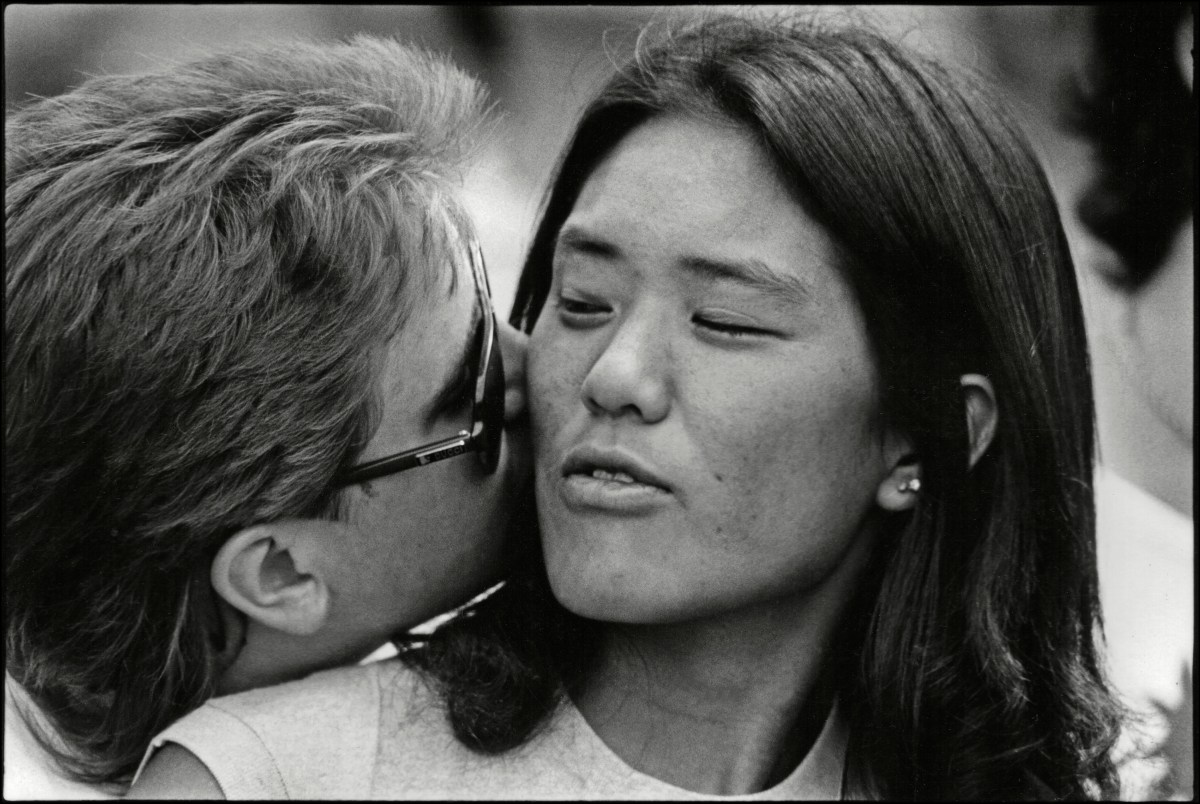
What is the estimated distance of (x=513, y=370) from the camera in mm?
2160

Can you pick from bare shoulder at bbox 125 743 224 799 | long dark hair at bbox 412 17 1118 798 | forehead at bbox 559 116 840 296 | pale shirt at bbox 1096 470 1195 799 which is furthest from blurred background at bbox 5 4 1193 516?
bare shoulder at bbox 125 743 224 799

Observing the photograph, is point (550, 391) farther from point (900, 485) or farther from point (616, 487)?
point (900, 485)

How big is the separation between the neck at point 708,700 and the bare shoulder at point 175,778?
62 cm

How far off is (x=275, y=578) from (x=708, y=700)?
75 centimetres

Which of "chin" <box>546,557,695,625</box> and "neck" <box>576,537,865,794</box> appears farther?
"neck" <box>576,537,865,794</box>

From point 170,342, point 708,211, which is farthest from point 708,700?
point 170,342

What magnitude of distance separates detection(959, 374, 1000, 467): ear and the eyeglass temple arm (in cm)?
85

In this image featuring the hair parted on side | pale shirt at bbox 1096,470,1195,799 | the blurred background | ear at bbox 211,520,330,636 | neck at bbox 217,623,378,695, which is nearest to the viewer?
the hair parted on side

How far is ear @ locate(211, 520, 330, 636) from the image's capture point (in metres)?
1.91

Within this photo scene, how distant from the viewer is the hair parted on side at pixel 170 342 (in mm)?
1760

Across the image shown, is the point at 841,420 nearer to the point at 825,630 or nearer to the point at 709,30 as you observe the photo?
the point at 825,630

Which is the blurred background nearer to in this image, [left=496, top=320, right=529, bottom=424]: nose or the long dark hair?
[left=496, top=320, right=529, bottom=424]: nose

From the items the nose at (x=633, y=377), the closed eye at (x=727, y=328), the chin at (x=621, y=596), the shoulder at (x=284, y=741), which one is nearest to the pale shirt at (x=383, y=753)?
the shoulder at (x=284, y=741)

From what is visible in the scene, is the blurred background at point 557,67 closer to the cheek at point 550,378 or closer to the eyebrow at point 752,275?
the cheek at point 550,378
